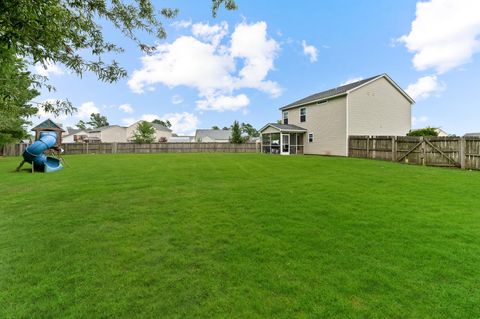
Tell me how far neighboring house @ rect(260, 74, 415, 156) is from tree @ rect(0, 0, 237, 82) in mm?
19166

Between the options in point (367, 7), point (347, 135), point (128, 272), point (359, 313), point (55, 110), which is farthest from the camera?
point (347, 135)

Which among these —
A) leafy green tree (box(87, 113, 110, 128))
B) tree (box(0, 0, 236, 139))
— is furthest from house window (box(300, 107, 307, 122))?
leafy green tree (box(87, 113, 110, 128))

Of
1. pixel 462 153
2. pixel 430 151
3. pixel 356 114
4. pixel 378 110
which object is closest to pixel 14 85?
pixel 462 153

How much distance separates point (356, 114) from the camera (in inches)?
788

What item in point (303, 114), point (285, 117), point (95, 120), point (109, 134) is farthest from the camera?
point (95, 120)

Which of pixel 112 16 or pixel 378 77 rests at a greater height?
pixel 378 77

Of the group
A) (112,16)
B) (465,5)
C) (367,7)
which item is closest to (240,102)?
(367,7)

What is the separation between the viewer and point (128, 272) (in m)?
2.78

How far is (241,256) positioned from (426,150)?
14.6 m

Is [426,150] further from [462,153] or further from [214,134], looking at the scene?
[214,134]

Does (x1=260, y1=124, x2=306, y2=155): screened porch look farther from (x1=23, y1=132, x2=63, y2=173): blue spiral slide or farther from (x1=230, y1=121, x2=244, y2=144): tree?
(x1=23, y1=132, x2=63, y2=173): blue spiral slide

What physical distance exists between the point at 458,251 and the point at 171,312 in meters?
3.61

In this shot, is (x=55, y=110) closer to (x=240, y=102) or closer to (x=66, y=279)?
(x=66, y=279)

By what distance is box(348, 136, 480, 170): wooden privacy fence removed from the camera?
1190 cm
